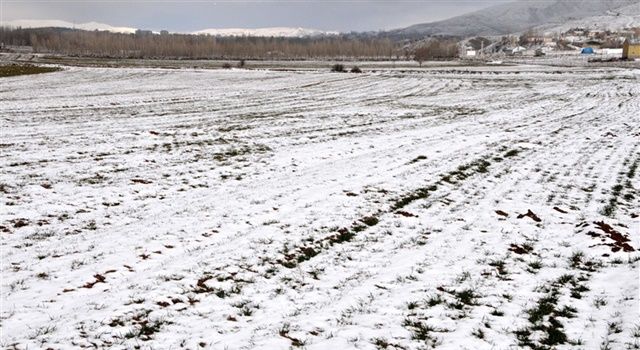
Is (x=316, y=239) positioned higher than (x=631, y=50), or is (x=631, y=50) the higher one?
(x=631, y=50)

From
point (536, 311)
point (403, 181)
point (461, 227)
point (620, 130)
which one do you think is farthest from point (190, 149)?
point (620, 130)

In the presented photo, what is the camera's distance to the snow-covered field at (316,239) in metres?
7.10

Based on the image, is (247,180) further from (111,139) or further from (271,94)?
(271,94)

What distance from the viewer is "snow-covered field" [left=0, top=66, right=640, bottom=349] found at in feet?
23.3

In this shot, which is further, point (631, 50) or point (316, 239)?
point (631, 50)

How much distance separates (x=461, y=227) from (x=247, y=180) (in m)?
6.94

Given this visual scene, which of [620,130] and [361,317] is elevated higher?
[620,130]

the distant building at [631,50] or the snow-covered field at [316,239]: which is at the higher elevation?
the distant building at [631,50]

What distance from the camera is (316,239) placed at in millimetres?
10633

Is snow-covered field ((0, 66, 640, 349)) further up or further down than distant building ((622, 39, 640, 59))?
further down

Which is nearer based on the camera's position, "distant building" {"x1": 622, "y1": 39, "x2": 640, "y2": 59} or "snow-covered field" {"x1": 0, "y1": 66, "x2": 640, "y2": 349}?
"snow-covered field" {"x1": 0, "y1": 66, "x2": 640, "y2": 349}

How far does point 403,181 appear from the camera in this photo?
50.5 feet

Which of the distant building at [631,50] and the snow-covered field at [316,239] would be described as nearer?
the snow-covered field at [316,239]

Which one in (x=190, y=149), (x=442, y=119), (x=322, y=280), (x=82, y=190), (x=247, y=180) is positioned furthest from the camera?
(x=442, y=119)
